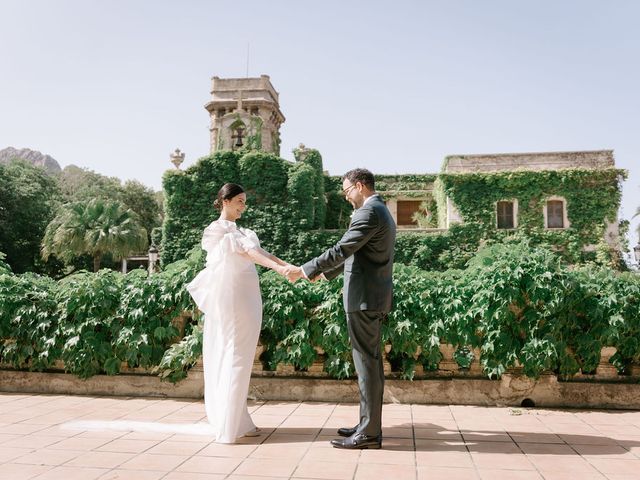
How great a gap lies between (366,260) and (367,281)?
0.55 ft

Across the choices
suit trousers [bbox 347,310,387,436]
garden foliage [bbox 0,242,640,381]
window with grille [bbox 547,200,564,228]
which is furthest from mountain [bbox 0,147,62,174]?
suit trousers [bbox 347,310,387,436]

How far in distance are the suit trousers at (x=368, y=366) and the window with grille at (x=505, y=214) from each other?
83.6ft

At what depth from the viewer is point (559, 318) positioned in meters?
5.39

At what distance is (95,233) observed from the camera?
2925 centimetres

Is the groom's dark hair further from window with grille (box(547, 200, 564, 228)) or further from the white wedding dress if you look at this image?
window with grille (box(547, 200, 564, 228))

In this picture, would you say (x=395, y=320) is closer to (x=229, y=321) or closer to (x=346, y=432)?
(x=346, y=432)

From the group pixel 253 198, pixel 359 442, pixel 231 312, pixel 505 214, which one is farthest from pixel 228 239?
pixel 505 214

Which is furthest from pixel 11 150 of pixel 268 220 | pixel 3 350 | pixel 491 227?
pixel 3 350

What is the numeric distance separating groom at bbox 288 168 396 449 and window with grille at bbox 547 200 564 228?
1020 inches

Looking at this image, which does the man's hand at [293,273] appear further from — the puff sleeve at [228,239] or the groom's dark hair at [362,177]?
the groom's dark hair at [362,177]

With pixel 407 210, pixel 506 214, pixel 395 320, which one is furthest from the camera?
pixel 407 210

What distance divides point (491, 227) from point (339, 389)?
78.3 ft

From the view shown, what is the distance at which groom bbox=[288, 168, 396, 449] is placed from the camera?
3982 millimetres

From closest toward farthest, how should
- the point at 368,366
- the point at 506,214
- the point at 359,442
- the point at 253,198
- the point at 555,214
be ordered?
the point at 359,442 < the point at 368,366 < the point at 555,214 < the point at 506,214 < the point at 253,198
